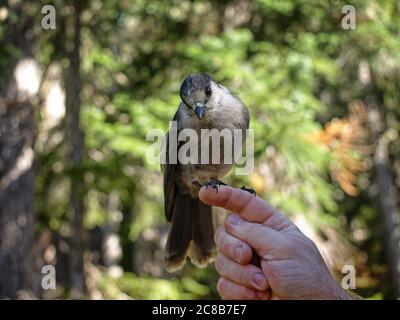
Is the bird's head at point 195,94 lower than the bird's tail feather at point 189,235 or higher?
higher

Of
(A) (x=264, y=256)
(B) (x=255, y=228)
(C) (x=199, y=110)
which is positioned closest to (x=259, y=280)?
(A) (x=264, y=256)

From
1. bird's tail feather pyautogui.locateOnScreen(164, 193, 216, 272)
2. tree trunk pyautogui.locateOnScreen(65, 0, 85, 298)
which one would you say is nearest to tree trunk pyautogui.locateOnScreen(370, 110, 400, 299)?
tree trunk pyautogui.locateOnScreen(65, 0, 85, 298)

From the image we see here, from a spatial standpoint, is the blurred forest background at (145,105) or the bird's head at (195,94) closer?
the bird's head at (195,94)

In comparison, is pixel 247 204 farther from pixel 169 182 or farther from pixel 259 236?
pixel 169 182

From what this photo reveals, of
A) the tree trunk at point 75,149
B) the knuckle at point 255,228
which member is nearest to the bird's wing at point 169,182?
the knuckle at point 255,228

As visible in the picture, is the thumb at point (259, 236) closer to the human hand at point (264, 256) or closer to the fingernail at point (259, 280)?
the human hand at point (264, 256)

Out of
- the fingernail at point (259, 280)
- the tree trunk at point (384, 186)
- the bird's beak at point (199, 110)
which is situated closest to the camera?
the fingernail at point (259, 280)
